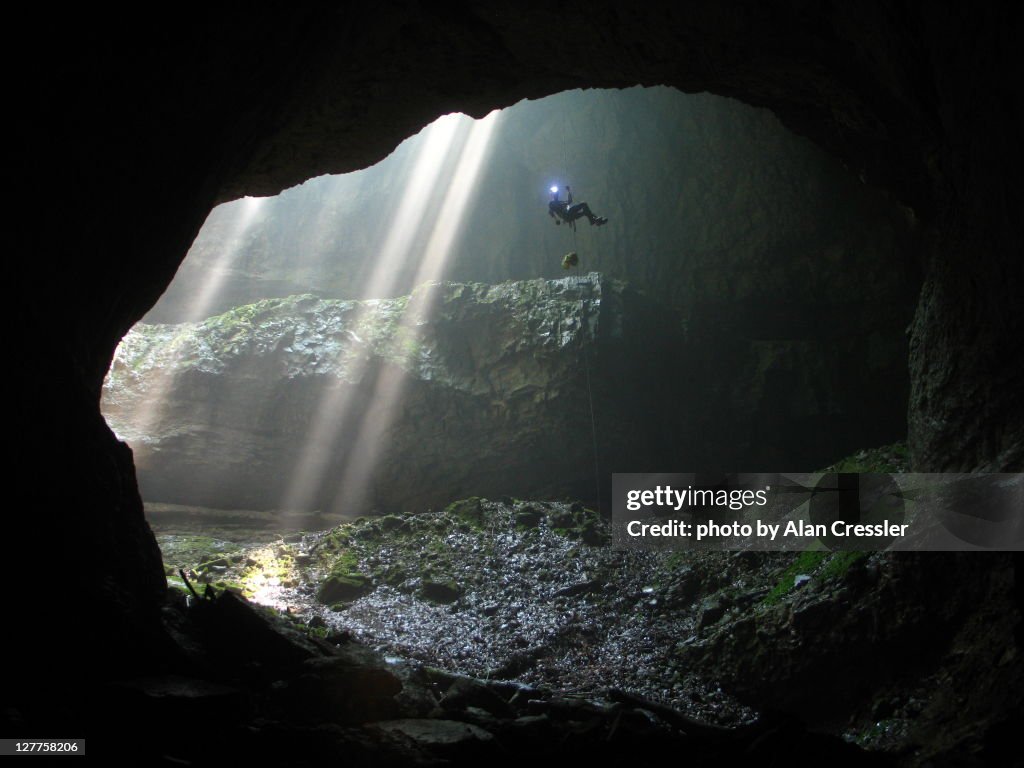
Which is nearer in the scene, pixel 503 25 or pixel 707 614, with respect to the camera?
pixel 503 25

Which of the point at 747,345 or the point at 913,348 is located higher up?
the point at 747,345

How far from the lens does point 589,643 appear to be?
8.56m

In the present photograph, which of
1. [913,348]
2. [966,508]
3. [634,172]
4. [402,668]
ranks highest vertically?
[634,172]

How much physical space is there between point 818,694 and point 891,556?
62.6 inches

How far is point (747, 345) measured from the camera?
1616cm

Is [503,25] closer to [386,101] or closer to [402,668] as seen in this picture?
[386,101]

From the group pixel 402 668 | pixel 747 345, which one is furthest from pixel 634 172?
pixel 402 668

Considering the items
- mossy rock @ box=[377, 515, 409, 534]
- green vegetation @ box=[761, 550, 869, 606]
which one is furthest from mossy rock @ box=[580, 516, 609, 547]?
green vegetation @ box=[761, 550, 869, 606]

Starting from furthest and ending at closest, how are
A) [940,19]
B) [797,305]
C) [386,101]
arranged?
1. [797,305]
2. [386,101]
3. [940,19]

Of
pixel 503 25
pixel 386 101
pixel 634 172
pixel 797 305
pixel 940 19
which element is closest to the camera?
pixel 940 19

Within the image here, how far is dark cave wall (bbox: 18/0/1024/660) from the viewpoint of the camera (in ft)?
13.6

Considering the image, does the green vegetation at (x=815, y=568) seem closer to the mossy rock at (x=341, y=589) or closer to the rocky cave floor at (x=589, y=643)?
the rocky cave floor at (x=589, y=643)

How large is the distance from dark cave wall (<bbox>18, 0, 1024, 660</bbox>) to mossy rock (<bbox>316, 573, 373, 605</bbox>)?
18.7 ft

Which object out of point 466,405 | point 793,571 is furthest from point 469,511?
point 793,571
